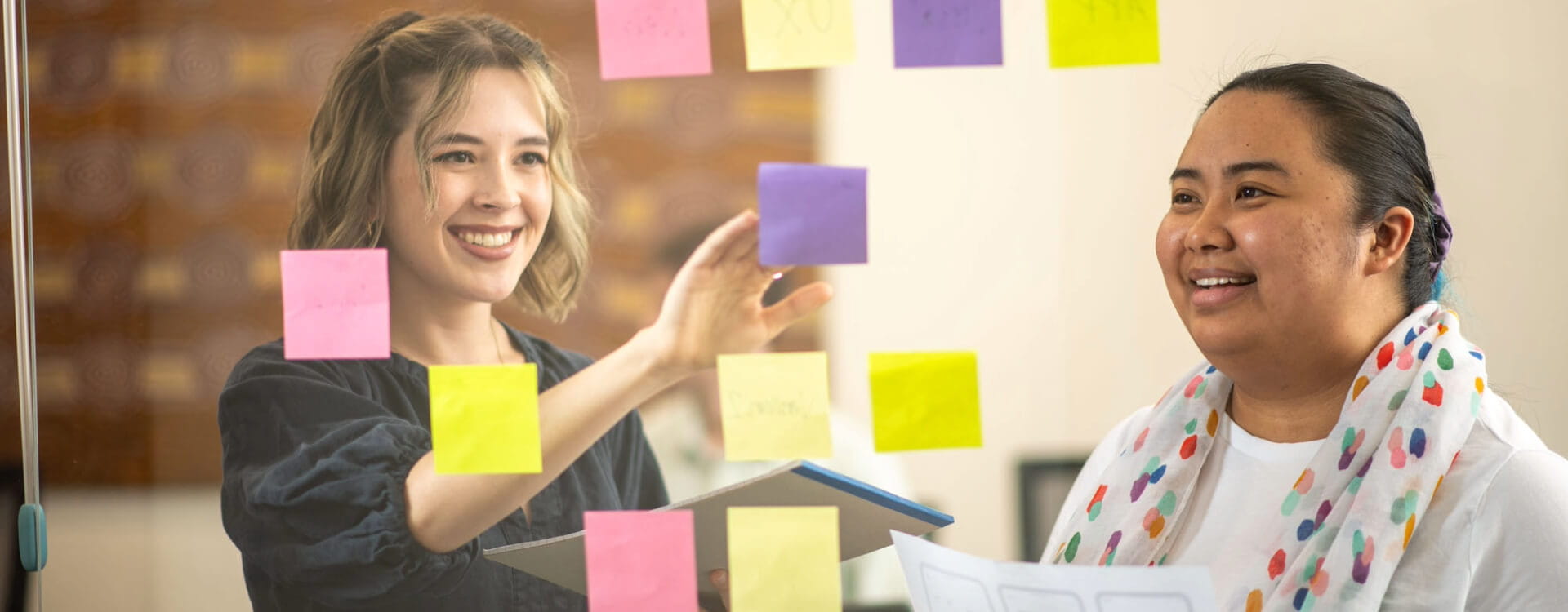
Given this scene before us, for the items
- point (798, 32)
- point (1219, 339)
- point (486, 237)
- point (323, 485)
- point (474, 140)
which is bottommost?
point (323, 485)

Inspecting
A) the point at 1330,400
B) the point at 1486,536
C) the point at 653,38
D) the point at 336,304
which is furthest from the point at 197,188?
the point at 1486,536

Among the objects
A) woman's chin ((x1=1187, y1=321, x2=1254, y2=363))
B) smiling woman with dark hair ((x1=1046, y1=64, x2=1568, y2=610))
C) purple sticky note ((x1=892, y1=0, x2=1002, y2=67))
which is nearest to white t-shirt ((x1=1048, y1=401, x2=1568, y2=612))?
smiling woman with dark hair ((x1=1046, y1=64, x2=1568, y2=610))

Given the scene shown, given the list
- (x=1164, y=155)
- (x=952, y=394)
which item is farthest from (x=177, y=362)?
(x=1164, y=155)

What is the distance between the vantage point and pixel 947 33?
58.6 inches

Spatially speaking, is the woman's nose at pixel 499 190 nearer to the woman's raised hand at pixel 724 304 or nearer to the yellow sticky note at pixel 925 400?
the woman's raised hand at pixel 724 304

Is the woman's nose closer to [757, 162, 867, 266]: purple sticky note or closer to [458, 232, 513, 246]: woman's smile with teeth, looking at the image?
[458, 232, 513, 246]: woman's smile with teeth

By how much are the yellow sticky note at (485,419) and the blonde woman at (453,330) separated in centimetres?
2

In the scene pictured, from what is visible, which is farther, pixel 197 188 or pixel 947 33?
pixel 197 188

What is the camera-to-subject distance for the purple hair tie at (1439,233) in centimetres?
124

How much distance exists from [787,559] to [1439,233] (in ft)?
2.63

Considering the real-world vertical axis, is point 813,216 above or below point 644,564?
above

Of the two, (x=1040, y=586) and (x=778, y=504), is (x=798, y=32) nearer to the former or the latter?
(x=778, y=504)

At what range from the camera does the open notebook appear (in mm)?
1430

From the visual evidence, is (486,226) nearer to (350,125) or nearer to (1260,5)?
(350,125)
